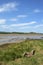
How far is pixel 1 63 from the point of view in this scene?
1330cm

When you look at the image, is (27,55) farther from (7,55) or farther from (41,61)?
(41,61)

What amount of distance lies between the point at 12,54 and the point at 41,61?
3649 millimetres

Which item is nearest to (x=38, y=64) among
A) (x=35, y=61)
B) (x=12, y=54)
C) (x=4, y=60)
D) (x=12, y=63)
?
(x=35, y=61)

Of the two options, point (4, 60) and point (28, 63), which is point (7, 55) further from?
point (28, 63)

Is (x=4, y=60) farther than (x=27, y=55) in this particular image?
No

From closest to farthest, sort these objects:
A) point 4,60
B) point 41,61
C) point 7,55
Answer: point 41,61 → point 4,60 → point 7,55

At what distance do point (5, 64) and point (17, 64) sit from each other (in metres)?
0.98

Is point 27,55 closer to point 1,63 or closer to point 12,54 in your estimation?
point 12,54

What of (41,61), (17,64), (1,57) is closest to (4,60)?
(1,57)

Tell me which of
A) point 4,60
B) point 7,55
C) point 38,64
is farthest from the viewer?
point 7,55

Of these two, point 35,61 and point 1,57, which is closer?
point 35,61

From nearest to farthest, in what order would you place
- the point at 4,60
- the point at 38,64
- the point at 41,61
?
1. the point at 38,64
2. the point at 41,61
3. the point at 4,60

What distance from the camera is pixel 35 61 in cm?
1341

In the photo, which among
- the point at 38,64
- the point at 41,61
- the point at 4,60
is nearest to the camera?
the point at 38,64
